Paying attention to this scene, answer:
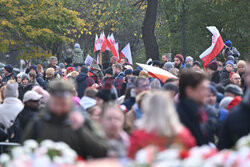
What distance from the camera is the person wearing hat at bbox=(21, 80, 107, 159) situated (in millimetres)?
5340

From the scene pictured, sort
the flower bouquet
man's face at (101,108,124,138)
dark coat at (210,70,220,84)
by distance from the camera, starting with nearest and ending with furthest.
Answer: the flower bouquet, man's face at (101,108,124,138), dark coat at (210,70,220,84)

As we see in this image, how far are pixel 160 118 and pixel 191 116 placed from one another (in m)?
1.02

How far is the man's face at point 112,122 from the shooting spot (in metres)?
5.46

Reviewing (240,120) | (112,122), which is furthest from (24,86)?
(112,122)

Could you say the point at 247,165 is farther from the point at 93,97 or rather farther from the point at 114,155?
the point at 93,97


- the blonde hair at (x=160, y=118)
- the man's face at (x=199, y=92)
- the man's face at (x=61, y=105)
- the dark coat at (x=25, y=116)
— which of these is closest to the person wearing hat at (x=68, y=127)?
the man's face at (x=61, y=105)

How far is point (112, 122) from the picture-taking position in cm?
548

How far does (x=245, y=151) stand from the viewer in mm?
4512

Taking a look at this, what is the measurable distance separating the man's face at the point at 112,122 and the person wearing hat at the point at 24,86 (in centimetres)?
960

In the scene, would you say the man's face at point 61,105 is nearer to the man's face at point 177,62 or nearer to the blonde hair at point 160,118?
the blonde hair at point 160,118

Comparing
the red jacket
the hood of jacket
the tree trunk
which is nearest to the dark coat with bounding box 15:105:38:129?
the red jacket

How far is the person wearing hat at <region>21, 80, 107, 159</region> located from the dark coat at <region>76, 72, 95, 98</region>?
30.5 feet

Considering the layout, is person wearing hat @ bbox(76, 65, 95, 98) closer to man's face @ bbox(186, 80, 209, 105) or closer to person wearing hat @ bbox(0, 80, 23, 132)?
person wearing hat @ bbox(0, 80, 23, 132)

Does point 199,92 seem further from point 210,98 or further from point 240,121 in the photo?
point 210,98
